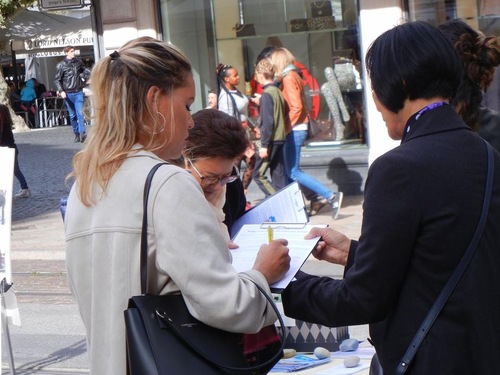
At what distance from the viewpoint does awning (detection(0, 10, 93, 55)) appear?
2616 cm

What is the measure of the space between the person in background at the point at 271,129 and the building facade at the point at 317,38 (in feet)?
5.21

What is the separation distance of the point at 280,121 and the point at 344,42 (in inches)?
99.9

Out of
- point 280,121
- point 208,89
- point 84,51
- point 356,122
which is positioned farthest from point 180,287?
point 84,51

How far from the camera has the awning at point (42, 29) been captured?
26.2 m

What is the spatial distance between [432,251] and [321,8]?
11.0 metres

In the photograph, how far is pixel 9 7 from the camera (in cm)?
2531

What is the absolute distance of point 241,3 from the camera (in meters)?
13.3

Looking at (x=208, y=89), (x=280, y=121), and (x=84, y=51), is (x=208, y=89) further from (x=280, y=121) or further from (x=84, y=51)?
(x=84, y=51)

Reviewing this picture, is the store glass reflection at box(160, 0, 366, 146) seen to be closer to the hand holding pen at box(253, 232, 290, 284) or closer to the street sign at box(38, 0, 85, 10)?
the street sign at box(38, 0, 85, 10)

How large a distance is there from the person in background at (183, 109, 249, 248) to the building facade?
332 inches

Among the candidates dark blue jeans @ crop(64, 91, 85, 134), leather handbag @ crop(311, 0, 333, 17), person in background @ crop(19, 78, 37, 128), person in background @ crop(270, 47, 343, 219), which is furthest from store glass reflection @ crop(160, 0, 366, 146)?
person in background @ crop(19, 78, 37, 128)

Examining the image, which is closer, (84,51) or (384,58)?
(384,58)

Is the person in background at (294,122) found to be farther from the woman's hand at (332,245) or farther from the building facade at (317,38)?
the woman's hand at (332,245)

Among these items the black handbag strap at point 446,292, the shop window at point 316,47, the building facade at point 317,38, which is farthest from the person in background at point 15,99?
the black handbag strap at point 446,292
